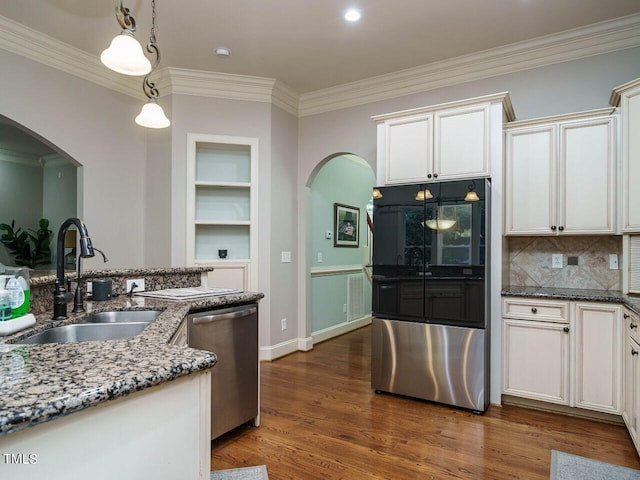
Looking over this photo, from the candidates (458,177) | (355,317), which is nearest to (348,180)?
(355,317)

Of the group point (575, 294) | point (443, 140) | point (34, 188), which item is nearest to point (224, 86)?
point (443, 140)

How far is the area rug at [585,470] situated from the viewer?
6.95ft

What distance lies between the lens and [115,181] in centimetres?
404

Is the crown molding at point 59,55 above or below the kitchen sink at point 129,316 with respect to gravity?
above

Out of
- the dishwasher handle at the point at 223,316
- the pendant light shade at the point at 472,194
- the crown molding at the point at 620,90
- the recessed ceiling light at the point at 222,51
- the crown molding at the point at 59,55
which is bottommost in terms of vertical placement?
the dishwasher handle at the point at 223,316

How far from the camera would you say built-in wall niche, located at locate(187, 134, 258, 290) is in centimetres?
416

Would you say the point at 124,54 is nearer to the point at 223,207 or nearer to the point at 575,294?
the point at 223,207

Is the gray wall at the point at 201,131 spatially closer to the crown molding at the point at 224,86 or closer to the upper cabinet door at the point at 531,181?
the crown molding at the point at 224,86

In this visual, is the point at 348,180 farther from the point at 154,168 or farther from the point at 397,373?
the point at 397,373

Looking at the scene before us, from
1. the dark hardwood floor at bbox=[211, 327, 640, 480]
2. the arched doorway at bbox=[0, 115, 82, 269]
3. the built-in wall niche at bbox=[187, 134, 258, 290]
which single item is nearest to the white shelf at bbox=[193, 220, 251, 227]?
the built-in wall niche at bbox=[187, 134, 258, 290]

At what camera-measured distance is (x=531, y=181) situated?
320 centimetres

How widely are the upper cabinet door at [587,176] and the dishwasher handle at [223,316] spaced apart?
98.9 inches

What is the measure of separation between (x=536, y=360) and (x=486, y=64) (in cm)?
267

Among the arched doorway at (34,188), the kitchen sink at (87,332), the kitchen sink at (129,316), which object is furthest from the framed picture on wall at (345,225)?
the arched doorway at (34,188)
